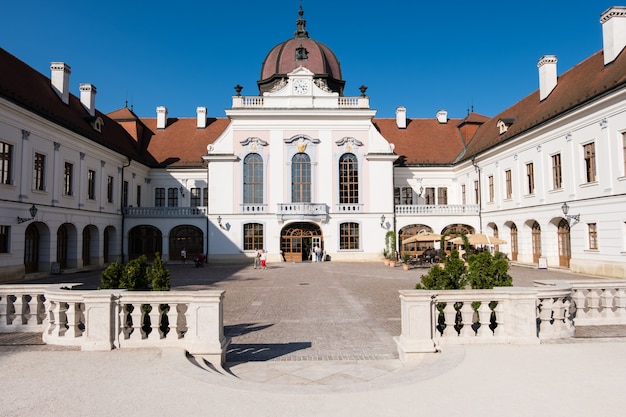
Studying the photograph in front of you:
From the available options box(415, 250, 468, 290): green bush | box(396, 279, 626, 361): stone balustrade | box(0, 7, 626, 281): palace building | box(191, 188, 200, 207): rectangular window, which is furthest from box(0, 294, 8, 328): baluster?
box(191, 188, 200, 207): rectangular window

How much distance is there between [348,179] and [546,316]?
2650 centimetres

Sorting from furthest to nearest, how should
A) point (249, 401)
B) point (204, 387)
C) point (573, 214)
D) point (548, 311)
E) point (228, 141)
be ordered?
point (228, 141), point (573, 214), point (548, 311), point (204, 387), point (249, 401)

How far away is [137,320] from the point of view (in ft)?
22.7

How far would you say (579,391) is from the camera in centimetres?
492

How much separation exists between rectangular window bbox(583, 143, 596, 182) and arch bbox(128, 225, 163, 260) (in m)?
27.9

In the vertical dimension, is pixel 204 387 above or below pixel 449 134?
below

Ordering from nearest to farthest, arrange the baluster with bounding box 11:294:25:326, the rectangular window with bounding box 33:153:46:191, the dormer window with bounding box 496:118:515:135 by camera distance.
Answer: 1. the baluster with bounding box 11:294:25:326
2. the rectangular window with bounding box 33:153:46:191
3. the dormer window with bounding box 496:118:515:135

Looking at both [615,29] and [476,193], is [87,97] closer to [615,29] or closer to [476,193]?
[476,193]

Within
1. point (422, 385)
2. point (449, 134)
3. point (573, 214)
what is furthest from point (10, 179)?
point (449, 134)

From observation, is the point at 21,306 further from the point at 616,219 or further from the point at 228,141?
the point at 228,141

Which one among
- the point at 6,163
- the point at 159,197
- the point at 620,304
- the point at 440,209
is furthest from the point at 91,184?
the point at 620,304

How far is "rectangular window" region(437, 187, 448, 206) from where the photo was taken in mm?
37562

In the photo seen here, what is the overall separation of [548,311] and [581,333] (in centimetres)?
121

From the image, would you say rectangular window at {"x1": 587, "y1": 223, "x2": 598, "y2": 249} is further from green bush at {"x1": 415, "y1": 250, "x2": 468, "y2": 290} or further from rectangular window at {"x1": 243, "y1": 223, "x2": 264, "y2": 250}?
rectangular window at {"x1": 243, "y1": 223, "x2": 264, "y2": 250}
